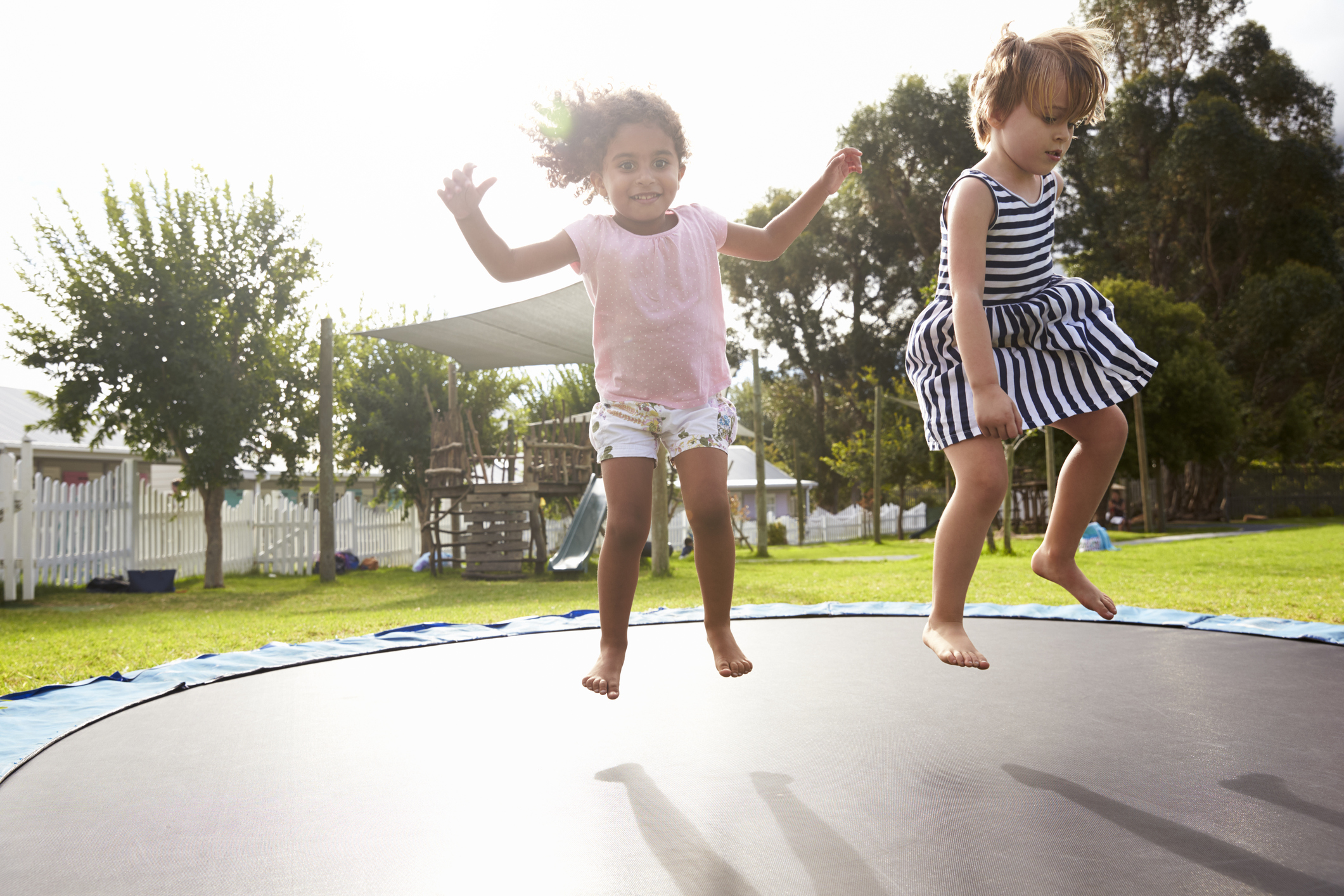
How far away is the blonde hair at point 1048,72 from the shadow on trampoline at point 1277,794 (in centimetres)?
105

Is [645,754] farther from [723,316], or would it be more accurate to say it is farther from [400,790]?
[723,316]

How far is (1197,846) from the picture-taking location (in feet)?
2.93

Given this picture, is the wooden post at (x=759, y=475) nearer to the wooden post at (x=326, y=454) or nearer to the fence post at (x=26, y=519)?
the wooden post at (x=326, y=454)

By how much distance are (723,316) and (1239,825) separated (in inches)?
42.9

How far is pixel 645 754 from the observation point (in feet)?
4.28

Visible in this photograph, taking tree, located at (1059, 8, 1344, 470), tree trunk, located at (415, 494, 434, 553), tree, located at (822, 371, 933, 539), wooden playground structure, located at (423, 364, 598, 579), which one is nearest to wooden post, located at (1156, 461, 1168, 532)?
tree, located at (1059, 8, 1344, 470)

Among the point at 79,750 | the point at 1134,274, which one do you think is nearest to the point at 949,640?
the point at 79,750

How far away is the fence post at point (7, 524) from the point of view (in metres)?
6.15

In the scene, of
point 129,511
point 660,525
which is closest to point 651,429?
point 660,525

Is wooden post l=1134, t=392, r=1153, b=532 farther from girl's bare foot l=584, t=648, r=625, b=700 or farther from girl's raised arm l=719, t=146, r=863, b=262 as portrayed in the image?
girl's bare foot l=584, t=648, r=625, b=700

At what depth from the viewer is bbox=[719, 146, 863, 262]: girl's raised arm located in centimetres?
174

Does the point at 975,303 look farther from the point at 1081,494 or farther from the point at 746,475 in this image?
the point at 746,475

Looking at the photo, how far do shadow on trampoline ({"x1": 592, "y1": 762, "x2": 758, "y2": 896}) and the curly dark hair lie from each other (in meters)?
1.11

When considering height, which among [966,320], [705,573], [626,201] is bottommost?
[705,573]
